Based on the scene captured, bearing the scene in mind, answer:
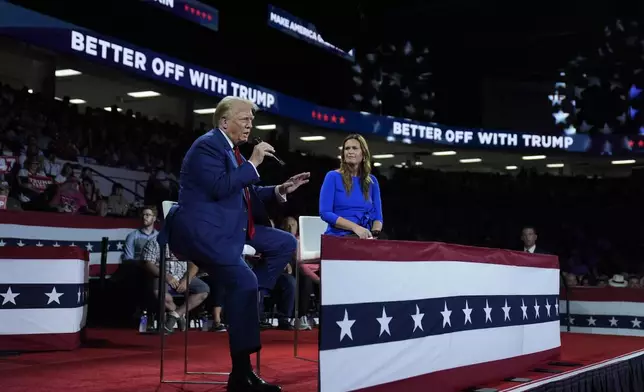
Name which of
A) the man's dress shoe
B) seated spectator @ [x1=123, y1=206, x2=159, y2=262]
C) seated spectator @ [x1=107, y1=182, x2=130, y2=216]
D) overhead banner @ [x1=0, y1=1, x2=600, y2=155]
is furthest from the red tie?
overhead banner @ [x1=0, y1=1, x2=600, y2=155]

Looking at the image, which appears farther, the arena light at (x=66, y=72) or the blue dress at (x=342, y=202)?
the arena light at (x=66, y=72)

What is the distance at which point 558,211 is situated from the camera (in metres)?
18.6

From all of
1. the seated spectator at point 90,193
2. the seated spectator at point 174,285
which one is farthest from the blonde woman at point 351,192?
the seated spectator at point 90,193

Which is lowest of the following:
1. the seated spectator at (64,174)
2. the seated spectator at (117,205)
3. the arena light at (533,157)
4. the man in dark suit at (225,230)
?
the man in dark suit at (225,230)

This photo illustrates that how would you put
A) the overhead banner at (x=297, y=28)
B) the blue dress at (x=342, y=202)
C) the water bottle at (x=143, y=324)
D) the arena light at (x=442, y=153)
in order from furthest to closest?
the arena light at (x=442, y=153) < the overhead banner at (x=297, y=28) < the water bottle at (x=143, y=324) < the blue dress at (x=342, y=202)

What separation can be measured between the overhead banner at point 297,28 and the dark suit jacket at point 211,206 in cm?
1449

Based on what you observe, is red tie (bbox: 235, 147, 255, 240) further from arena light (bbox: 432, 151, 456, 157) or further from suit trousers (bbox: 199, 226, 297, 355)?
arena light (bbox: 432, 151, 456, 157)

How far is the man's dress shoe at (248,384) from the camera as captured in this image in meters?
3.09

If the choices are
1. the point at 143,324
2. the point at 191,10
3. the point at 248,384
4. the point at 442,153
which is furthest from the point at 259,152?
the point at 442,153

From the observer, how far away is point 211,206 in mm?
3123

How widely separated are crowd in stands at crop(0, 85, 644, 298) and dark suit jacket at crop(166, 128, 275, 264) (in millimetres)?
5226

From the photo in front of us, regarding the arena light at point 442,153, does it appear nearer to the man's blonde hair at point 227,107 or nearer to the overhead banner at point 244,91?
the overhead banner at point 244,91

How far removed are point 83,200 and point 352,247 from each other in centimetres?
712

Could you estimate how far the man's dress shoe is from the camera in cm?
309
